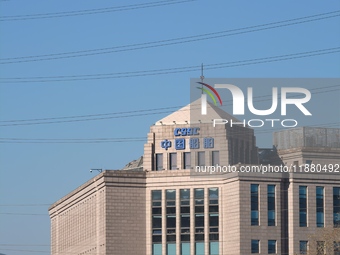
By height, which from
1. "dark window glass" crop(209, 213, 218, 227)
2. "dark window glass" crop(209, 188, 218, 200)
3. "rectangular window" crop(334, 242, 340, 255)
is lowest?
"rectangular window" crop(334, 242, 340, 255)

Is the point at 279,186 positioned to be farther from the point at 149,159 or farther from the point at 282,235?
the point at 149,159

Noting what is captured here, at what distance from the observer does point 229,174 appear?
490ft

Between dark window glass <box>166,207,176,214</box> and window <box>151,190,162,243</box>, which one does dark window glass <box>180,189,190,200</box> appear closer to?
dark window glass <box>166,207,176,214</box>

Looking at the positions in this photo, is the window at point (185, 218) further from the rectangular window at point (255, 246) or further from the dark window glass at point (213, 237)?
the rectangular window at point (255, 246)

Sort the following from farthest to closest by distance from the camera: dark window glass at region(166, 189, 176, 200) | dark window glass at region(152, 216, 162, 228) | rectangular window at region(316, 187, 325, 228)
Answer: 1. dark window glass at region(166, 189, 176, 200)
2. dark window glass at region(152, 216, 162, 228)
3. rectangular window at region(316, 187, 325, 228)

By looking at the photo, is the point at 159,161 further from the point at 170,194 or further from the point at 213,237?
the point at 213,237

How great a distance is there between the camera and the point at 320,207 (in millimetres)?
148875

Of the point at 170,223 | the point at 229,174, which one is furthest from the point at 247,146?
the point at 170,223

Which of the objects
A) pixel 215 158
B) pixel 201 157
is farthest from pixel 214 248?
pixel 201 157

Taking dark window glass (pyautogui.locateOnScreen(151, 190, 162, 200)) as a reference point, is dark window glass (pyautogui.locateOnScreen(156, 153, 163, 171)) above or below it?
above

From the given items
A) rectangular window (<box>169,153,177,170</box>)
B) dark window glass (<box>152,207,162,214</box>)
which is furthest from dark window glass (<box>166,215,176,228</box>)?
rectangular window (<box>169,153,177,170</box>)

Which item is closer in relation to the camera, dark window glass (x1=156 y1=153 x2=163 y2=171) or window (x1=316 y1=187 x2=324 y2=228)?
window (x1=316 y1=187 x2=324 y2=228)

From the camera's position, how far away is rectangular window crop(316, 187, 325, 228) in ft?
487

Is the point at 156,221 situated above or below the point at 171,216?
below
